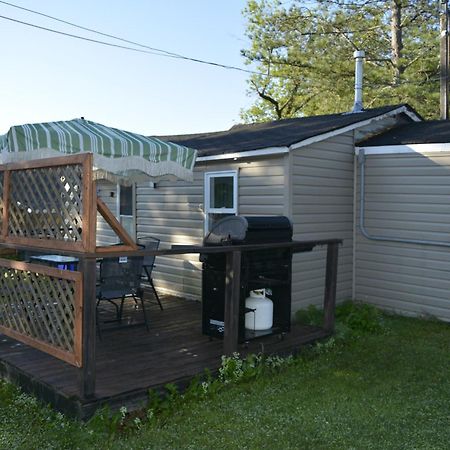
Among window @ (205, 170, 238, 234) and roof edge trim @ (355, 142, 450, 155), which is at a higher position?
roof edge trim @ (355, 142, 450, 155)

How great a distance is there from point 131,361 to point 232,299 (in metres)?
1.11

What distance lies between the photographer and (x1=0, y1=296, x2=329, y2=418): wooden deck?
4027mm

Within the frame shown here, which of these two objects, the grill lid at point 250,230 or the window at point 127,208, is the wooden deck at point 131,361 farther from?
the window at point 127,208

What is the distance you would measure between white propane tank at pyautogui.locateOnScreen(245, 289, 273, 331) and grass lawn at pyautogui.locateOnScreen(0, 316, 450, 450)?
0.52m

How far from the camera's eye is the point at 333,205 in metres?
7.50

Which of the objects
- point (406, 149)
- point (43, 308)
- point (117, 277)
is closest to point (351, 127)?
point (406, 149)

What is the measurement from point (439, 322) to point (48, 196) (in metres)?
5.28

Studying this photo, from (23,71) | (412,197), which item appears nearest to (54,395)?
(412,197)

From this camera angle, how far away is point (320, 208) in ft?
23.9

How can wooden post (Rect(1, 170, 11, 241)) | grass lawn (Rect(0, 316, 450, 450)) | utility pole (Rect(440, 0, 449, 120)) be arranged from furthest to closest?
utility pole (Rect(440, 0, 449, 120)) < wooden post (Rect(1, 170, 11, 241)) < grass lawn (Rect(0, 316, 450, 450))

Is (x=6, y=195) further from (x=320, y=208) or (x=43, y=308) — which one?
(x=320, y=208)

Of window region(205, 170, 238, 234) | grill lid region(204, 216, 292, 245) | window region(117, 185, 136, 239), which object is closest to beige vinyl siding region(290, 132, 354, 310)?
window region(205, 170, 238, 234)

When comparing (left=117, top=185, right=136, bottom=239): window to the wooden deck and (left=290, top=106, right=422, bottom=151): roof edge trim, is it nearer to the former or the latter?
the wooden deck

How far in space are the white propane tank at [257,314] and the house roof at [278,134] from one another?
7.10 feet
